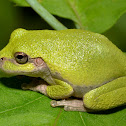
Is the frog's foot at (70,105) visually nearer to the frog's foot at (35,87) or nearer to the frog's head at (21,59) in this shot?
the frog's foot at (35,87)

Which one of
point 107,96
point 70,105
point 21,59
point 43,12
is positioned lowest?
point 107,96

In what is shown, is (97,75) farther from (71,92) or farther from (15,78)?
(15,78)

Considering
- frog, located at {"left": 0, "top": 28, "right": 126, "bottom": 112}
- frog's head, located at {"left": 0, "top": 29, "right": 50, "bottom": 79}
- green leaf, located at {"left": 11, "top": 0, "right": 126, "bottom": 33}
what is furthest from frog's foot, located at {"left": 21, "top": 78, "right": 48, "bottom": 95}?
green leaf, located at {"left": 11, "top": 0, "right": 126, "bottom": 33}

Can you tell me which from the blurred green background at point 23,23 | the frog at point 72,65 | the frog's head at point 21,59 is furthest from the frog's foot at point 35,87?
the blurred green background at point 23,23

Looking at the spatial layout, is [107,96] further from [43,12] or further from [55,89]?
[43,12]

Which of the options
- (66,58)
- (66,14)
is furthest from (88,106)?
(66,14)

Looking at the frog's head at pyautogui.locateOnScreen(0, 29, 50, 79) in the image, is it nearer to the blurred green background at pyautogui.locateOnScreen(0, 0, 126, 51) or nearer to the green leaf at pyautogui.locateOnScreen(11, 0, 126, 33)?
the green leaf at pyautogui.locateOnScreen(11, 0, 126, 33)

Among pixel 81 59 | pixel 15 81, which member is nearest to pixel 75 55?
pixel 81 59
